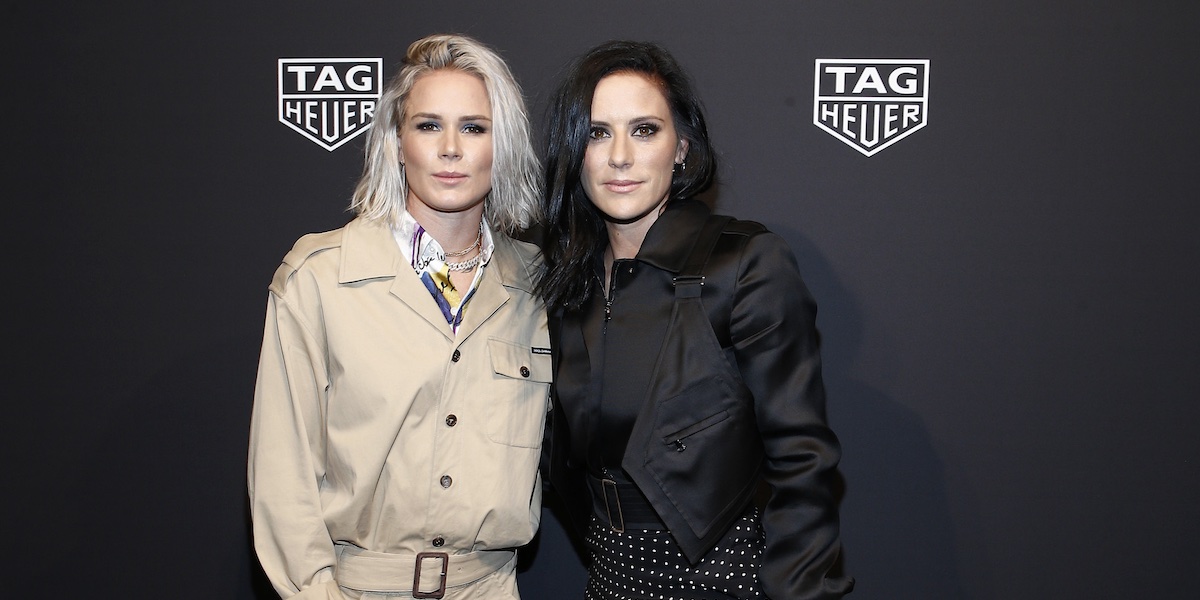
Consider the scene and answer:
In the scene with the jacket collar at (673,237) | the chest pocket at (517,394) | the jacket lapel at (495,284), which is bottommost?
the chest pocket at (517,394)

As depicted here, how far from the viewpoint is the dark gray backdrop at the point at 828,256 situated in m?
2.39

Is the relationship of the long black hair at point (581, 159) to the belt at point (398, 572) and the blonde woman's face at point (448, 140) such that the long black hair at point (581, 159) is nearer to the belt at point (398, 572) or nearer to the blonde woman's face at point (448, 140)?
the blonde woman's face at point (448, 140)

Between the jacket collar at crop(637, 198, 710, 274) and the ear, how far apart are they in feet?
0.36

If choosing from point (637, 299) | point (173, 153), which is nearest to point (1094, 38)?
point (637, 299)

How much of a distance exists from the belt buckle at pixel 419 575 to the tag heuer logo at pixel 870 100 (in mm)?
1464

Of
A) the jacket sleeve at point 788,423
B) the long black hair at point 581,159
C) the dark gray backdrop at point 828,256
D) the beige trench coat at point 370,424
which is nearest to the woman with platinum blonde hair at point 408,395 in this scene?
the beige trench coat at point 370,424

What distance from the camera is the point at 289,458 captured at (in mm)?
1801

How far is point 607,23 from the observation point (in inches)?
96.5

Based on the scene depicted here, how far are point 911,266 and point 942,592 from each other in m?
0.92

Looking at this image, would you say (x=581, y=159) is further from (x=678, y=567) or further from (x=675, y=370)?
(x=678, y=567)

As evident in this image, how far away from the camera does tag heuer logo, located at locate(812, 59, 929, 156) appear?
2.39 m

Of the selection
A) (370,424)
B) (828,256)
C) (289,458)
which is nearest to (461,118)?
(370,424)

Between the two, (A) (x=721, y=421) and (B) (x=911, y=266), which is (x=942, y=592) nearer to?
(B) (x=911, y=266)

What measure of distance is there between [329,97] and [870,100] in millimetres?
1488
